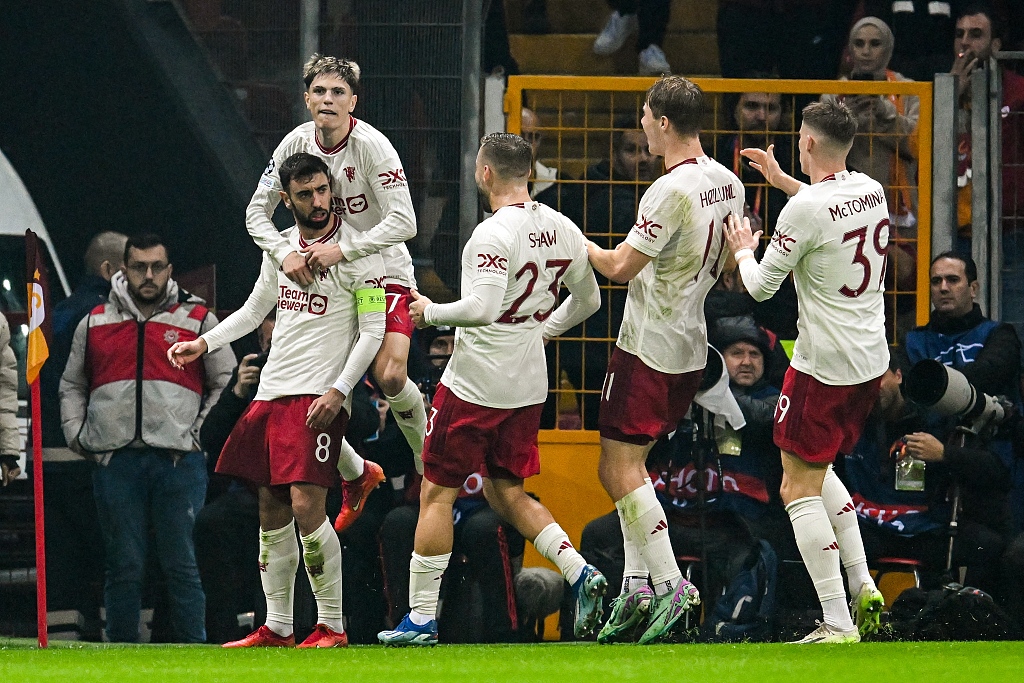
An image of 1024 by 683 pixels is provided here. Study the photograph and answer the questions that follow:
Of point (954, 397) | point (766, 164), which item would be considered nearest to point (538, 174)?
point (766, 164)

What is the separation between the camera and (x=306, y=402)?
271 inches

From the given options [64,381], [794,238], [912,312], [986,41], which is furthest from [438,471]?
[986,41]

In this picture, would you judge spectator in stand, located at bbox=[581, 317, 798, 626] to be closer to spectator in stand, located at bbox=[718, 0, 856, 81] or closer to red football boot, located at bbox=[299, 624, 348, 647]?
red football boot, located at bbox=[299, 624, 348, 647]

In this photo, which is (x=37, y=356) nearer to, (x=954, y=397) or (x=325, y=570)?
(x=325, y=570)

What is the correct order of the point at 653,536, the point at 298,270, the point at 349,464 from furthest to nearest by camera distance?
the point at 349,464 → the point at 298,270 → the point at 653,536

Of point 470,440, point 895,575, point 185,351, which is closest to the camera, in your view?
point 470,440

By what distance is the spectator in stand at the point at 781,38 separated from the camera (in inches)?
373

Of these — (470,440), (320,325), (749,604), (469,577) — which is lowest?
(749,604)

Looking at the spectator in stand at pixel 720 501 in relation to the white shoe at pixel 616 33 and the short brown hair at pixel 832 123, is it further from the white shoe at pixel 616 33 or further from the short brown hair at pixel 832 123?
the white shoe at pixel 616 33

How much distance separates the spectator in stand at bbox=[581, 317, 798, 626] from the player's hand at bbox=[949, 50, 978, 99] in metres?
2.19

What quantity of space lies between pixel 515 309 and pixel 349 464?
4.09 ft

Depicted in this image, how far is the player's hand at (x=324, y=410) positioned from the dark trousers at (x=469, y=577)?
4.25ft

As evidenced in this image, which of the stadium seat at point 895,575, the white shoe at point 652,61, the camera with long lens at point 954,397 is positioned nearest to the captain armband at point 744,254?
the camera with long lens at point 954,397

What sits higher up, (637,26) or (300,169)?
(637,26)
